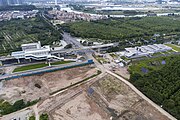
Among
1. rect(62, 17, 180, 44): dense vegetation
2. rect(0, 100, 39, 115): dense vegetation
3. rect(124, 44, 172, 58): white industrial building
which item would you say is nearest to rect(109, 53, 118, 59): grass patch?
rect(124, 44, 172, 58): white industrial building

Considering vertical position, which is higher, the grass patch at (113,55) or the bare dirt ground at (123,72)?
the grass patch at (113,55)

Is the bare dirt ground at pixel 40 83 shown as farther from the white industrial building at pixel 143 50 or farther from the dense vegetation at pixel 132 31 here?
the dense vegetation at pixel 132 31

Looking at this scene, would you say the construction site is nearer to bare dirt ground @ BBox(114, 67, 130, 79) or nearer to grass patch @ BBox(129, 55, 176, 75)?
bare dirt ground @ BBox(114, 67, 130, 79)

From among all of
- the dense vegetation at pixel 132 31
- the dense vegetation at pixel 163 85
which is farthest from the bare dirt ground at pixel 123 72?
the dense vegetation at pixel 132 31

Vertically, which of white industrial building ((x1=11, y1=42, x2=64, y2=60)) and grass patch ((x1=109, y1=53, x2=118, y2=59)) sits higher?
white industrial building ((x1=11, y1=42, x2=64, y2=60))

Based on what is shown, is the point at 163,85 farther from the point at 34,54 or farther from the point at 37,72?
the point at 34,54

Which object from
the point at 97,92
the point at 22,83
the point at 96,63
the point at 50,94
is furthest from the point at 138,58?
the point at 22,83

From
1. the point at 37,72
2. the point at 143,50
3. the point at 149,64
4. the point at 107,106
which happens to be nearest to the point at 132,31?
the point at 143,50
